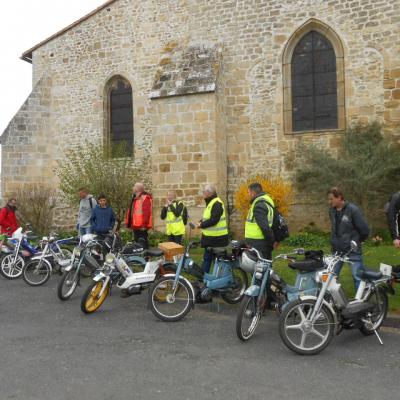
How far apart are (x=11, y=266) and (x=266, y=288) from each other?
5684mm

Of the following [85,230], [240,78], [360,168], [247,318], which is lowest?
[247,318]

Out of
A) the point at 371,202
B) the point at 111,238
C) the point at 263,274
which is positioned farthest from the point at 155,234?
the point at 263,274

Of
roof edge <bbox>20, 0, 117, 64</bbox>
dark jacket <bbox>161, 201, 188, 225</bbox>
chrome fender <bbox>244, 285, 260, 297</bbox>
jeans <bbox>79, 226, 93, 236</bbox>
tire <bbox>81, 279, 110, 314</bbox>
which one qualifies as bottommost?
tire <bbox>81, 279, 110, 314</bbox>

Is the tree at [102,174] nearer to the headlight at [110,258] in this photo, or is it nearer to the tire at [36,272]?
the tire at [36,272]

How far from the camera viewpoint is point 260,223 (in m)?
6.15

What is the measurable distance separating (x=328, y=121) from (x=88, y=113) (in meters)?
8.17

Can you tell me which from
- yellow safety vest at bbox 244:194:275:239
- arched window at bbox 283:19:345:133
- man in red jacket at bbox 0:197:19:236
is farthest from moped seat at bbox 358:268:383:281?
arched window at bbox 283:19:345:133

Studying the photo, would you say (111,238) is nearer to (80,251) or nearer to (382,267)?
(80,251)

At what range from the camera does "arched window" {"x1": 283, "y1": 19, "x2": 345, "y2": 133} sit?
43.5 feet

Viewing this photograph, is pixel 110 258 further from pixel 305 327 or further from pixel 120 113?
pixel 120 113

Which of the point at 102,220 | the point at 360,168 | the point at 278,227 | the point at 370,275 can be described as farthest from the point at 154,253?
the point at 360,168

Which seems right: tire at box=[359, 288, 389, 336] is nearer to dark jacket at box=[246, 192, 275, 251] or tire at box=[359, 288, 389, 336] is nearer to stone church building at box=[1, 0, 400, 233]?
dark jacket at box=[246, 192, 275, 251]

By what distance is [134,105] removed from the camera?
1594 centimetres

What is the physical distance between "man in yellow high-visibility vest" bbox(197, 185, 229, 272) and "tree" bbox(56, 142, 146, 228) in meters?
6.51
